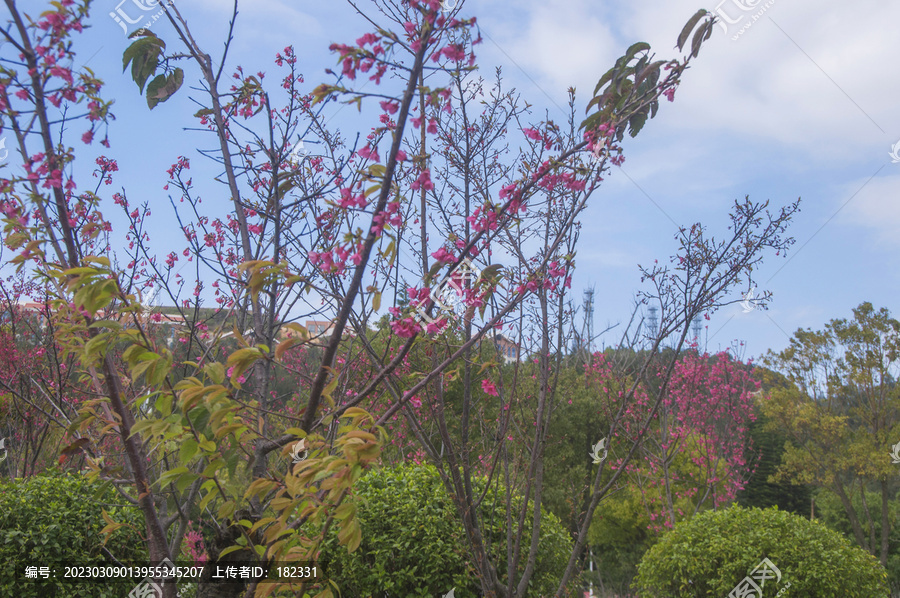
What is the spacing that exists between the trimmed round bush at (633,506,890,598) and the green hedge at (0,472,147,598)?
4.58 m

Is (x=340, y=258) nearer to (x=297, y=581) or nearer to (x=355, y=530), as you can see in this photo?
(x=355, y=530)

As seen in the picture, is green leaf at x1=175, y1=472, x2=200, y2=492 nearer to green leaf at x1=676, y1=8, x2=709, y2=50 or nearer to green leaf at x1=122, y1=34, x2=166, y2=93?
green leaf at x1=122, y1=34, x2=166, y2=93

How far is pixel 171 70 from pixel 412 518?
3.10 meters

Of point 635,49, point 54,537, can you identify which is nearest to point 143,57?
point 635,49

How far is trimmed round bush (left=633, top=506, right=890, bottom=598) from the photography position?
508 centimetres

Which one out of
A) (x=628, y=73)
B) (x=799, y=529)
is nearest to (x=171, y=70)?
(x=628, y=73)

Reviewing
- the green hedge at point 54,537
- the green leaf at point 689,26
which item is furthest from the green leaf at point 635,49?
the green hedge at point 54,537

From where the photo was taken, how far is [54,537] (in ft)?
13.5

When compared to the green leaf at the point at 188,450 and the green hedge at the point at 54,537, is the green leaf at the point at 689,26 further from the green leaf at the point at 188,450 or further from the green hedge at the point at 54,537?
the green hedge at the point at 54,537

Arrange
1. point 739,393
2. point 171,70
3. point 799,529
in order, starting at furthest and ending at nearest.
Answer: point 739,393 < point 799,529 < point 171,70

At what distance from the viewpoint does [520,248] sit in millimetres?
3846

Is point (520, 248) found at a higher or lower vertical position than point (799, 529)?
higher

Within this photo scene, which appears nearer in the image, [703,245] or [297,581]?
[297,581]

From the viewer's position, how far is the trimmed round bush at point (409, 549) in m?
3.96
